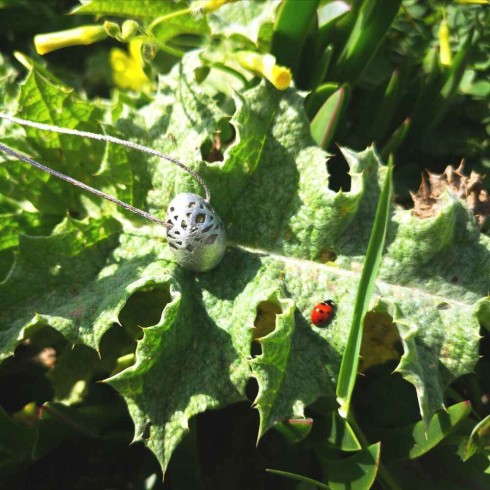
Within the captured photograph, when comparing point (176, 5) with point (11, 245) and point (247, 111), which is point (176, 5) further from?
point (11, 245)

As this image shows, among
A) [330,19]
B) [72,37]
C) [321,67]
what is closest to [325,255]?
[321,67]

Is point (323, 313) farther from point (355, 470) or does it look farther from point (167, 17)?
point (167, 17)

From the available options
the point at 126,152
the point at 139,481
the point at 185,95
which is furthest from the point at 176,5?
the point at 139,481

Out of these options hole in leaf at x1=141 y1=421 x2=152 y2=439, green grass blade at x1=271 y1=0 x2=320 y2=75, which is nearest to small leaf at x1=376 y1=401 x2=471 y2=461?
hole in leaf at x1=141 y1=421 x2=152 y2=439

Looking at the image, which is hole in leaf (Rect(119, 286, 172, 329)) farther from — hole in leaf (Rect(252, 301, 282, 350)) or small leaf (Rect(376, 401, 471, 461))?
small leaf (Rect(376, 401, 471, 461))

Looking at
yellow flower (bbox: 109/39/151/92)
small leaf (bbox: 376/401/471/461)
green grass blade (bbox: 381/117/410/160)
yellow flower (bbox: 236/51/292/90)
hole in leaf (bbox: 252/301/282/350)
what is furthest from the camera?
yellow flower (bbox: 109/39/151/92)

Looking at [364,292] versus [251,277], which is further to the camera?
[251,277]
